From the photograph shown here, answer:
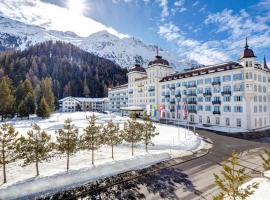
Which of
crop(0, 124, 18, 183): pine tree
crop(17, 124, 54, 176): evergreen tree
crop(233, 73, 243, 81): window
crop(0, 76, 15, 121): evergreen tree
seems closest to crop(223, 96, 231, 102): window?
crop(233, 73, 243, 81): window

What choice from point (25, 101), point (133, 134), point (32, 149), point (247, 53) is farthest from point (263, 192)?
point (25, 101)

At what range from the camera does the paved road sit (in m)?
17.3

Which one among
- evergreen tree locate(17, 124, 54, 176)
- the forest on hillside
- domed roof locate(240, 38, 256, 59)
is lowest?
evergreen tree locate(17, 124, 54, 176)

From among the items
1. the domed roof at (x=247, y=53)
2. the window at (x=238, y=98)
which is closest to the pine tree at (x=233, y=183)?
the window at (x=238, y=98)

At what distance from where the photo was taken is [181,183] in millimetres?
19484

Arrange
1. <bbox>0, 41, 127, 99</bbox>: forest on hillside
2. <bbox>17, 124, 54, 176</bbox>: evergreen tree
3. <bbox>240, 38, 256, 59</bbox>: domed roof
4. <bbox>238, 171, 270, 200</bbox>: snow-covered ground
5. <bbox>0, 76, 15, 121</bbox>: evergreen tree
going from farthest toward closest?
<bbox>0, 41, 127, 99</bbox>: forest on hillside
<bbox>0, 76, 15, 121</bbox>: evergreen tree
<bbox>240, 38, 256, 59</bbox>: domed roof
<bbox>17, 124, 54, 176</bbox>: evergreen tree
<bbox>238, 171, 270, 200</bbox>: snow-covered ground

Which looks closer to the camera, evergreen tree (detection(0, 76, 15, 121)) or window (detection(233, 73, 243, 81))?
window (detection(233, 73, 243, 81))

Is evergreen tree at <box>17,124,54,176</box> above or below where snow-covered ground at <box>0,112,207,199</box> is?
above

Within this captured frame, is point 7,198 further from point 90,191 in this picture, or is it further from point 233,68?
point 233,68

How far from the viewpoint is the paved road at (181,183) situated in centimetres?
1731

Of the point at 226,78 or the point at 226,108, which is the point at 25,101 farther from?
the point at 226,78

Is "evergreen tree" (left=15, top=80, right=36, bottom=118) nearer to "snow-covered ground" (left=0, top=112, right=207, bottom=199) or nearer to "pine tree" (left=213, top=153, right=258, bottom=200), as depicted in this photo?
"snow-covered ground" (left=0, top=112, right=207, bottom=199)

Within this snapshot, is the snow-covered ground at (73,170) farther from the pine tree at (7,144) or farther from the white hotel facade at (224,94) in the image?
the white hotel facade at (224,94)

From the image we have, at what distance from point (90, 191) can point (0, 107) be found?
63.8 meters
